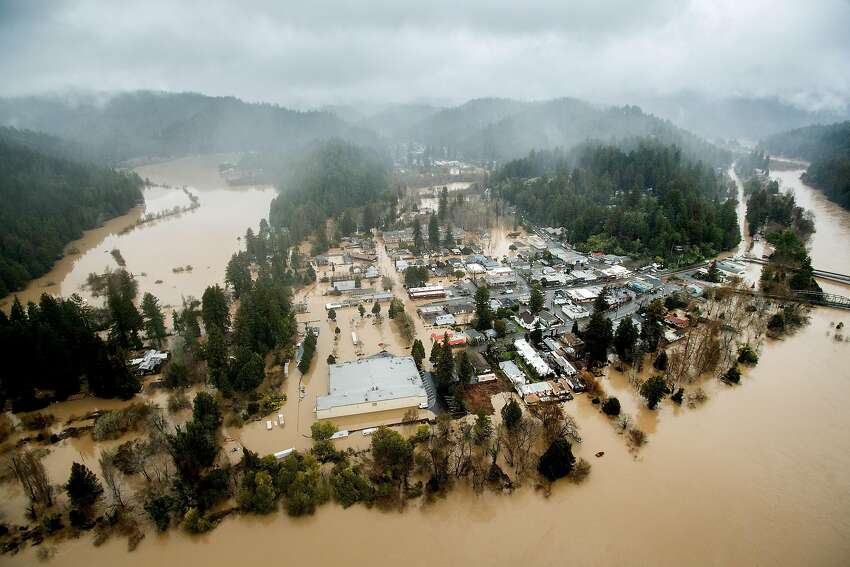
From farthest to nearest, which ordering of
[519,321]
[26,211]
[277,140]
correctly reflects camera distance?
[277,140], [26,211], [519,321]

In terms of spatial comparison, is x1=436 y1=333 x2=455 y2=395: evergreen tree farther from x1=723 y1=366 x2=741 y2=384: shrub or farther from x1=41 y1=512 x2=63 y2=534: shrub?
x1=41 y1=512 x2=63 y2=534: shrub

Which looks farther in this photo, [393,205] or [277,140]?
[277,140]

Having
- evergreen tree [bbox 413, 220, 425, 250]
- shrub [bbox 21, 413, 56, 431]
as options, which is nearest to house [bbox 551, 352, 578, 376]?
evergreen tree [bbox 413, 220, 425, 250]

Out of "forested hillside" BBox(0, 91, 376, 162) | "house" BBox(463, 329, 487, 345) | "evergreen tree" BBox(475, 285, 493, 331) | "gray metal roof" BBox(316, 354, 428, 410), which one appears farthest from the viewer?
"forested hillside" BBox(0, 91, 376, 162)

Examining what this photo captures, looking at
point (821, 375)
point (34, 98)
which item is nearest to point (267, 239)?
point (821, 375)

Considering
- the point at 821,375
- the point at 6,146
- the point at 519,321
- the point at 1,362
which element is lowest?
the point at 821,375

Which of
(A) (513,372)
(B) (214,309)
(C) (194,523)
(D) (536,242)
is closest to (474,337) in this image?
(A) (513,372)

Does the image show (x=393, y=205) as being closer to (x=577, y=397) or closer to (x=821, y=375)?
Result: (x=577, y=397)
